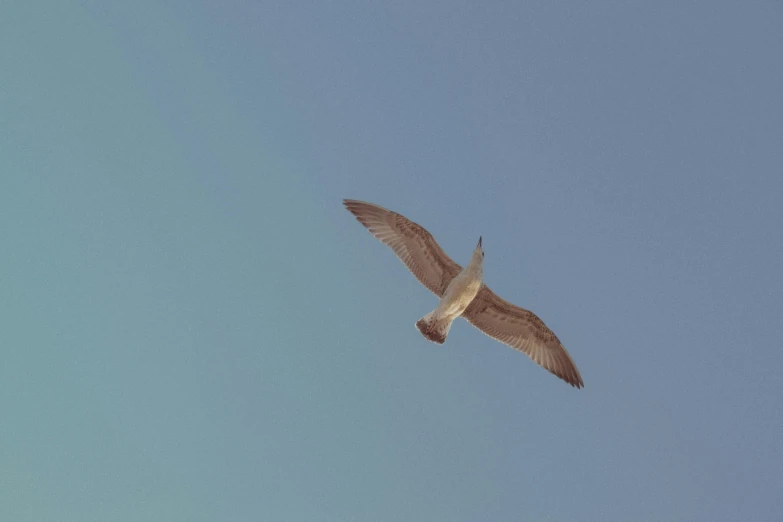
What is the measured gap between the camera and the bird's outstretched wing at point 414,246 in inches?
608

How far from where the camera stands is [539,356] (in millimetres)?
16531

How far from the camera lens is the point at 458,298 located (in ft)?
49.5

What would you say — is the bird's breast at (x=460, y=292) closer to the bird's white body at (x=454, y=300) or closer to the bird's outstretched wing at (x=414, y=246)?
the bird's white body at (x=454, y=300)

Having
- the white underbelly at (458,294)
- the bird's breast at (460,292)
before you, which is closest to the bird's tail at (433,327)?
the white underbelly at (458,294)

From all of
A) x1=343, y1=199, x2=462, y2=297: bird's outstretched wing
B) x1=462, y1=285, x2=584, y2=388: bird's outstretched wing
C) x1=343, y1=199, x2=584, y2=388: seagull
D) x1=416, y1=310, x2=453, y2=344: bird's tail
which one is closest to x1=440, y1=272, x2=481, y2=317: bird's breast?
x1=343, y1=199, x2=584, y2=388: seagull

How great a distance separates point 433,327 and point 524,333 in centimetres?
238

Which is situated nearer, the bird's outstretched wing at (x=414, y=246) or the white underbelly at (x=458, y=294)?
the white underbelly at (x=458, y=294)

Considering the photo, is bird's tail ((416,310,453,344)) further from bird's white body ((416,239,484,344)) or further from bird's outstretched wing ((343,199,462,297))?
bird's outstretched wing ((343,199,462,297))

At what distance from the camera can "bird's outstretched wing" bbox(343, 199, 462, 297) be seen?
608 inches

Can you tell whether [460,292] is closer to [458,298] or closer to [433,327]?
[458,298]

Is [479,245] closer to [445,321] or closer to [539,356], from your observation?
[445,321]

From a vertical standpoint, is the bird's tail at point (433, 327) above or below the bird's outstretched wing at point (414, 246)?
below

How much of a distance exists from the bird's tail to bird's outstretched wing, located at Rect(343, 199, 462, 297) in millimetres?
558

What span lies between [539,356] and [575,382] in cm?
99
